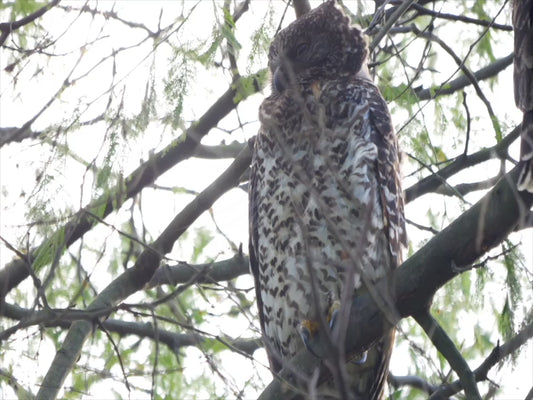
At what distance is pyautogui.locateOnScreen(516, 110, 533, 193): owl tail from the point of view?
2928 mm

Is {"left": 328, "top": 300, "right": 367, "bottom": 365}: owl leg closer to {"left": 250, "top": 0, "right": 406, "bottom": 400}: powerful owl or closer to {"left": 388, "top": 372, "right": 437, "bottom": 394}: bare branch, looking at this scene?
{"left": 250, "top": 0, "right": 406, "bottom": 400}: powerful owl

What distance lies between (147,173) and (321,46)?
1218 millimetres

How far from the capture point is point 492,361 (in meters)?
3.43

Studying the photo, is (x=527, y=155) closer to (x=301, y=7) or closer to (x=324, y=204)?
(x=324, y=204)

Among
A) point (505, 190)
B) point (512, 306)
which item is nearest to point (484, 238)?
point (505, 190)

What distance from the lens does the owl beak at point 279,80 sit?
493 cm

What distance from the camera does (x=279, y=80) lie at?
4957mm

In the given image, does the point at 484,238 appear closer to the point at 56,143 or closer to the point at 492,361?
the point at 492,361

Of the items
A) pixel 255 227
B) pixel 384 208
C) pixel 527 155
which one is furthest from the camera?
pixel 255 227

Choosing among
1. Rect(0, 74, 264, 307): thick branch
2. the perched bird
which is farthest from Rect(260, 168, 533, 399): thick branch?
Rect(0, 74, 264, 307): thick branch

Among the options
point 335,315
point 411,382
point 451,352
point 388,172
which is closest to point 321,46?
point 388,172

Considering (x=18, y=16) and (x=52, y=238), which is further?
(x=18, y=16)

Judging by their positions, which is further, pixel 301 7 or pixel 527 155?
pixel 301 7

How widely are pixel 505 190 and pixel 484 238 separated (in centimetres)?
20
